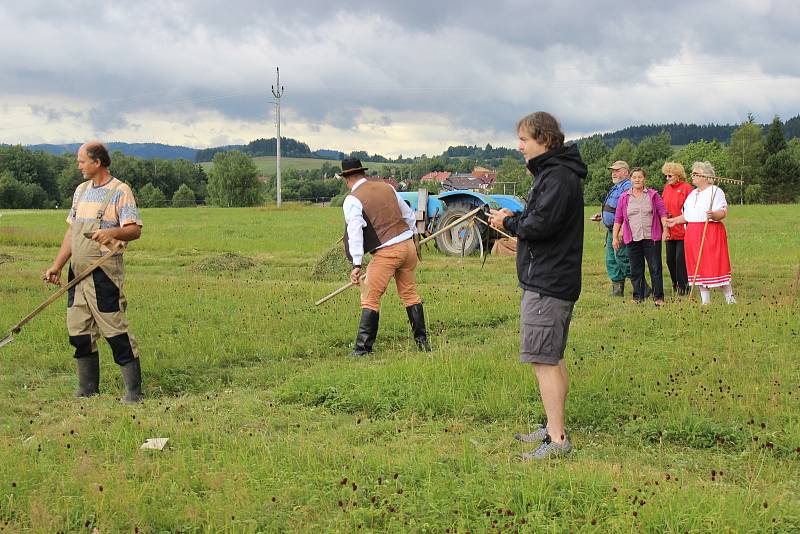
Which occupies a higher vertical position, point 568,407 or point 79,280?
point 79,280

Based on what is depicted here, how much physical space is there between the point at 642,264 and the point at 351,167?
5046 mm

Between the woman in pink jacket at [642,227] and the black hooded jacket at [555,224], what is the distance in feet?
21.2

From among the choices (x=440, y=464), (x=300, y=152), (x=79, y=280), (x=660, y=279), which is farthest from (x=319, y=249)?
(x=300, y=152)

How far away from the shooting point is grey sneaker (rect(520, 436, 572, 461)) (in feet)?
15.7

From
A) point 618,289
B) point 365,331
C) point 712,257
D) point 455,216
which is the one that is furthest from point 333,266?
point 712,257

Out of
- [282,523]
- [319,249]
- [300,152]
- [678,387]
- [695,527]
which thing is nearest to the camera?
[695,527]

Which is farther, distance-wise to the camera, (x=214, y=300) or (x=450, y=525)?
(x=214, y=300)

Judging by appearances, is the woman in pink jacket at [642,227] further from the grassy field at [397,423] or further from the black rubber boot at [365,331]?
the black rubber boot at [365,331]

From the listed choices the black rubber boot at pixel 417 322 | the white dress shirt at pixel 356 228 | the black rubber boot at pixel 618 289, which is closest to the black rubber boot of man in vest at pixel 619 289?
the black rubber boot at pixel 618 289

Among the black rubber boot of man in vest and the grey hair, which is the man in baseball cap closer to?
the black rubber boot of man in vest

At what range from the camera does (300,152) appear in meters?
168

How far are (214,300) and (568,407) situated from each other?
6.39 metres

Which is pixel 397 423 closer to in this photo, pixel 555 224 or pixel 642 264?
pixel 555 224

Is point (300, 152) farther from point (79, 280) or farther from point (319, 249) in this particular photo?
point (79, 280)
